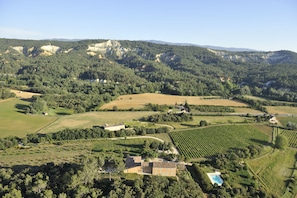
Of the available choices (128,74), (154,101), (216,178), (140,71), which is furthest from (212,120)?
(140,71)

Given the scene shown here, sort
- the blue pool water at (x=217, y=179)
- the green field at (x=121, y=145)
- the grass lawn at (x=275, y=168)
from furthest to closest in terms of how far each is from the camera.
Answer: the green field at (x=121, y=145), the grass lawn at (x=275, y=168), the blue pool water at (x=217, y=179)

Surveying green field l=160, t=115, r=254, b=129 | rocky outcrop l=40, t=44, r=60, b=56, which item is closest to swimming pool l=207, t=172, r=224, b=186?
green field l=160, t=115, r=254, b=129

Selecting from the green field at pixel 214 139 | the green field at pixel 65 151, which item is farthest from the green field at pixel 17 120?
the green field at pixel 214 139

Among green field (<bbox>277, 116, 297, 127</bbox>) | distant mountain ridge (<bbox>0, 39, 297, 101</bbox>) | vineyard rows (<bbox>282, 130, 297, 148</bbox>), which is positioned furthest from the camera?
distant mountain ridge (<bbox>0, 39, 297, 101</bbox>)

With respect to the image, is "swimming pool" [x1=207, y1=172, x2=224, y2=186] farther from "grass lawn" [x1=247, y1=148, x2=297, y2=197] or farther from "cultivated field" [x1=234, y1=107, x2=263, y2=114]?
"cultivated field" [x1=234, y1=107, x2=263, y2=114]

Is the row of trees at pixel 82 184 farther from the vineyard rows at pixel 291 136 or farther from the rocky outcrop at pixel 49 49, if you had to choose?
the rocky outcrop at pixel 49 49

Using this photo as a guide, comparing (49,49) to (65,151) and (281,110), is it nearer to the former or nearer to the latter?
(281,110)
